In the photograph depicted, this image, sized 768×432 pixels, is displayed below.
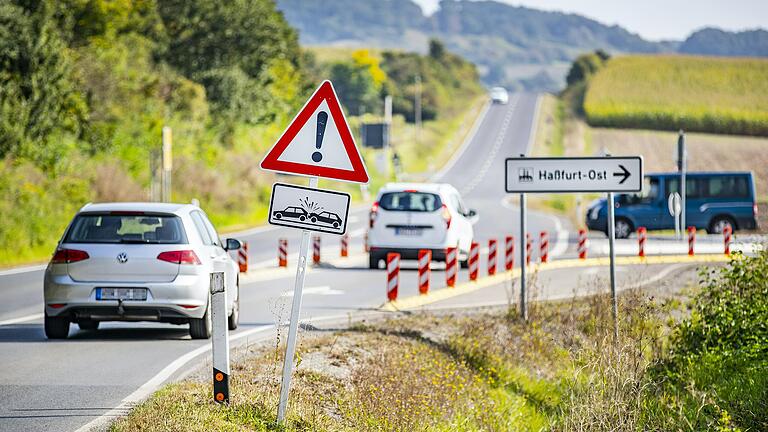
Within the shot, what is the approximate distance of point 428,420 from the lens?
10.6 metres

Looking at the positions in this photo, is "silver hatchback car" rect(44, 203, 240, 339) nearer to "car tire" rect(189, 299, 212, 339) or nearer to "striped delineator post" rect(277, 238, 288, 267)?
"car tire" rect(189, 299, 212, 339)

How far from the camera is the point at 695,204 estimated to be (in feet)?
138

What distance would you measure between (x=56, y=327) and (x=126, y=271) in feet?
4.04

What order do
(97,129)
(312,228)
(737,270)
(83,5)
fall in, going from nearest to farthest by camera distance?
(312,228) < (737,270) < (97,129) < (83,5)

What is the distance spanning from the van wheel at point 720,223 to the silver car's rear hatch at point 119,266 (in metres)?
31.4

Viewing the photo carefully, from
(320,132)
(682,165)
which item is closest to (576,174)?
(320,132)

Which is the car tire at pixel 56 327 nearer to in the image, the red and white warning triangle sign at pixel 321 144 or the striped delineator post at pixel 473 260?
the red and white warning triangle sign at pixel 321 144

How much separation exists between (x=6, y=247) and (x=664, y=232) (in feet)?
89.4

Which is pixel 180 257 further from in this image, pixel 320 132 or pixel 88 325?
pixel 320 132

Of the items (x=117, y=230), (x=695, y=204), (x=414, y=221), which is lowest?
(x=414, y=221)

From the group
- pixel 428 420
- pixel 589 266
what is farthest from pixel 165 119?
pixel 428 420

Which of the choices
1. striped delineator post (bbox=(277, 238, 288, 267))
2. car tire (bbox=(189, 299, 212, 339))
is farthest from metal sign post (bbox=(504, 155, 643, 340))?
striped delineator post (bbox=(277, 238, 288, 267))

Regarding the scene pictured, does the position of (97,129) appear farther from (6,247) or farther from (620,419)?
(620,419)

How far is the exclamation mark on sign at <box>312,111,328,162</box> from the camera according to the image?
27.9 ft
